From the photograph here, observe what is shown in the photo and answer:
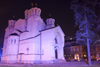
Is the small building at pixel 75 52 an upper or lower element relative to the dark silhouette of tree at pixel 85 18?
lower

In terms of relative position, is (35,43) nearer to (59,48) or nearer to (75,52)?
(59,48)

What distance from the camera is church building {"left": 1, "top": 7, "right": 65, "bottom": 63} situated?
26.1 meters

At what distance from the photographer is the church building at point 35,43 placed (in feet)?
85.6

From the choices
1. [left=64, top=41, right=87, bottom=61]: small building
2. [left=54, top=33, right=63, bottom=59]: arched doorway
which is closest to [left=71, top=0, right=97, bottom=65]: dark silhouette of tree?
[left=54, top=33, right=63, bottom=59]: arched doorway

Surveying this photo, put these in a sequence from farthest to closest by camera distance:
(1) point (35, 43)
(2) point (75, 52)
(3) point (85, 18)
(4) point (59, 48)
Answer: (2) point (75, 52) < (4) point (59, 48) < (1) point (35, 43) < (3) point (85, 18)

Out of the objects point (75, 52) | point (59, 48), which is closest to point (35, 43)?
point (59, 48)

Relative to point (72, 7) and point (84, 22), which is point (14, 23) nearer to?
point (72, 7)

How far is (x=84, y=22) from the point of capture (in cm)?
1933

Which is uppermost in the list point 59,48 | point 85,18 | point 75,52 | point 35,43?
point 85,18

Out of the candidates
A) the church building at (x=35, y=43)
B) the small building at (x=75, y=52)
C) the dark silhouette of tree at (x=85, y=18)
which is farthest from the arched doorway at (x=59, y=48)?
the small building at (x=75, y=52)

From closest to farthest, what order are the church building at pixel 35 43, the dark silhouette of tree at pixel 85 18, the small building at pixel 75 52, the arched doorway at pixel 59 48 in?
1. the dark silhouette of tree at pixel 85 18
2. the church building at pixel 35 43
3. the arched doorway at pixel 59 48
4. the small building at pixel 75 52

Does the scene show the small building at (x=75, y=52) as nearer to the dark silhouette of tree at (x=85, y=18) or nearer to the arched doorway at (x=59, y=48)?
the arched doorway at (x=59, y=48)

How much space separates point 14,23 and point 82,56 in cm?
2629

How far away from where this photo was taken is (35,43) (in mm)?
26578
